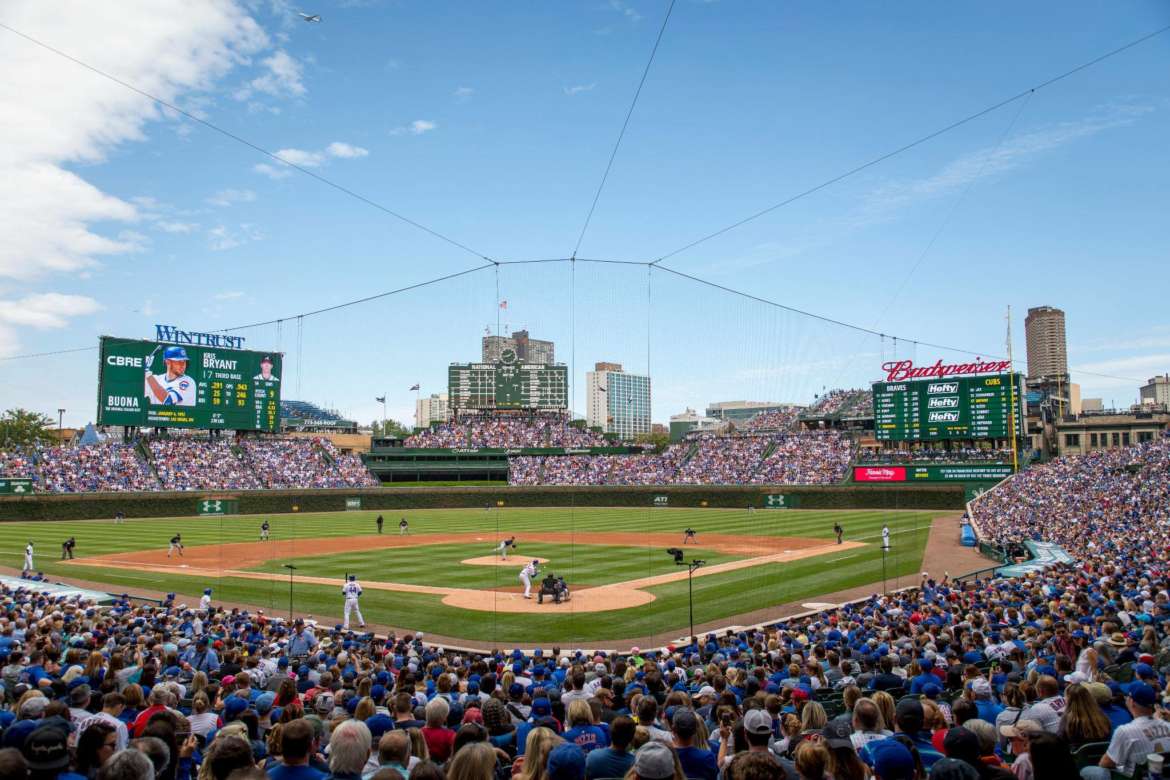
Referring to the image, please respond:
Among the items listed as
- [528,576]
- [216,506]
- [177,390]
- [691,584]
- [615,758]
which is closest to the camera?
[615,758]

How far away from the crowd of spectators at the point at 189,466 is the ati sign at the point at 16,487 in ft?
3.66

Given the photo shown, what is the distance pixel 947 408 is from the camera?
2490 inches

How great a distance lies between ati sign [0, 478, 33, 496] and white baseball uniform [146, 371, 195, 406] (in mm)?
12742

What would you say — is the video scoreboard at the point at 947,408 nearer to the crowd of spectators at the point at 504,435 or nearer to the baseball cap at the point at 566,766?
the crowd of spectators at the point at 504,435

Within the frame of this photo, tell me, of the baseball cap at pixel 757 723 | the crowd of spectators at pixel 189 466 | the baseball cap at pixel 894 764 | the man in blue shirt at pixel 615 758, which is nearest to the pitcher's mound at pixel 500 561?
the baseball cap at pixel 757 723

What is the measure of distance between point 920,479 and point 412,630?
50.0 metres

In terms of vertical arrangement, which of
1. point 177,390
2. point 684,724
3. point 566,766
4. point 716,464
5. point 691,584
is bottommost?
point 691,584

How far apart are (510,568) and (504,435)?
5847cm

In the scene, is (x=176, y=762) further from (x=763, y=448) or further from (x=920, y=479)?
(x=763, y=448)

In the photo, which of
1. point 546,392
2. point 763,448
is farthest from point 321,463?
point 763,448

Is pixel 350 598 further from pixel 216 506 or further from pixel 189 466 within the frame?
pixel 189 466

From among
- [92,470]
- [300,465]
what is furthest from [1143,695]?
[300,465]

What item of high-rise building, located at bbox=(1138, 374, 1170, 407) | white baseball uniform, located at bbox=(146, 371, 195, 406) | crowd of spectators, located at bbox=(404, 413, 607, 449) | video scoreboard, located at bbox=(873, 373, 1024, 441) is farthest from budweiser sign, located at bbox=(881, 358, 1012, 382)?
high-rise building, located at bbox=(1138, 374, 1170, 407)

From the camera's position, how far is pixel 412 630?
20.7 metres
